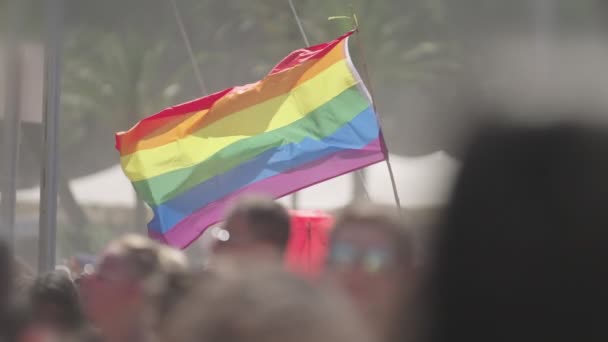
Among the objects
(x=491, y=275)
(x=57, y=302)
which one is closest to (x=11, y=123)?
(x=57, y=302)

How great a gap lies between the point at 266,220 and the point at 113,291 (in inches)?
16.3

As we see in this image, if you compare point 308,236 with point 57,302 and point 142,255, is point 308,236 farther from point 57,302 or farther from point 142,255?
point 142,255

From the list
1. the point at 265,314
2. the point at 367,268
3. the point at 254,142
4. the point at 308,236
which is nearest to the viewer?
the point at 265,314

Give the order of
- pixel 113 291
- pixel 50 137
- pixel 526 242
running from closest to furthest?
pixel 526 242, pixel 113 291, pixel 50 137

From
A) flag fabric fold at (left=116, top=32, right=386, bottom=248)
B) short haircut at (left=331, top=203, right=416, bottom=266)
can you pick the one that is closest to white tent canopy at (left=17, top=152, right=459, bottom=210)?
flag fabric fold at (left=116, top=32, right=386, bottom=248)

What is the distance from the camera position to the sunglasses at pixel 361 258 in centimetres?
256

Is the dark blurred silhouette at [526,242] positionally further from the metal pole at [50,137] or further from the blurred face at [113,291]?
the metal pole at [50,137]

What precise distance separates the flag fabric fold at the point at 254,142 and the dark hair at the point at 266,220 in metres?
3.08

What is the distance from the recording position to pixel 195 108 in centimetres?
690

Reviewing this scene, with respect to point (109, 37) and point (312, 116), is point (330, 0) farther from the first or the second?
point (312, 116)

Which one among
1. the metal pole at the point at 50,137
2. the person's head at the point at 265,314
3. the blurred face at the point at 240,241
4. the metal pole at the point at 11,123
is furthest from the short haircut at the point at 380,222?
the metal pole at the point at 11,123

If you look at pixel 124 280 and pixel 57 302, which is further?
pixel 57 302

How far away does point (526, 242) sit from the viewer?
145 centimetres

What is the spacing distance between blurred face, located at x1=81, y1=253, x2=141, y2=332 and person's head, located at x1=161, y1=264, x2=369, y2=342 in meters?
1.97
